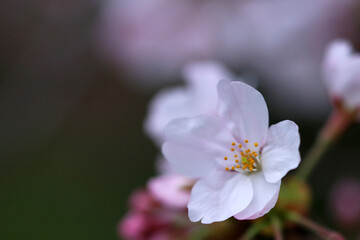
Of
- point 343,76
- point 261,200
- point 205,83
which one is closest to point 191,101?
point 205,83

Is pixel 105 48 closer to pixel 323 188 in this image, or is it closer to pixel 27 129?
pixel 27 129

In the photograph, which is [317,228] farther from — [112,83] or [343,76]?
[112,83]

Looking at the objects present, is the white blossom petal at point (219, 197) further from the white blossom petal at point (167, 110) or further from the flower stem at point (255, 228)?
the white blossom petal at point (167, 110)

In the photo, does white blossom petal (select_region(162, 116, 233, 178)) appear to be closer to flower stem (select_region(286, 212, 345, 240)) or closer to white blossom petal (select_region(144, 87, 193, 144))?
flower stem (select_region(286, 212, 345, 240))

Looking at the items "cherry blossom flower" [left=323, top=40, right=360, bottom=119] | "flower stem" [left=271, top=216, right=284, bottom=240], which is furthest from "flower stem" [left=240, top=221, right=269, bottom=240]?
"cherry blossom flower" [left=323, top=40, right=360, bottom=119]

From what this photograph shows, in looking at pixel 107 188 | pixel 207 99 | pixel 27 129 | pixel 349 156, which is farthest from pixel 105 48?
pixel 207 99
